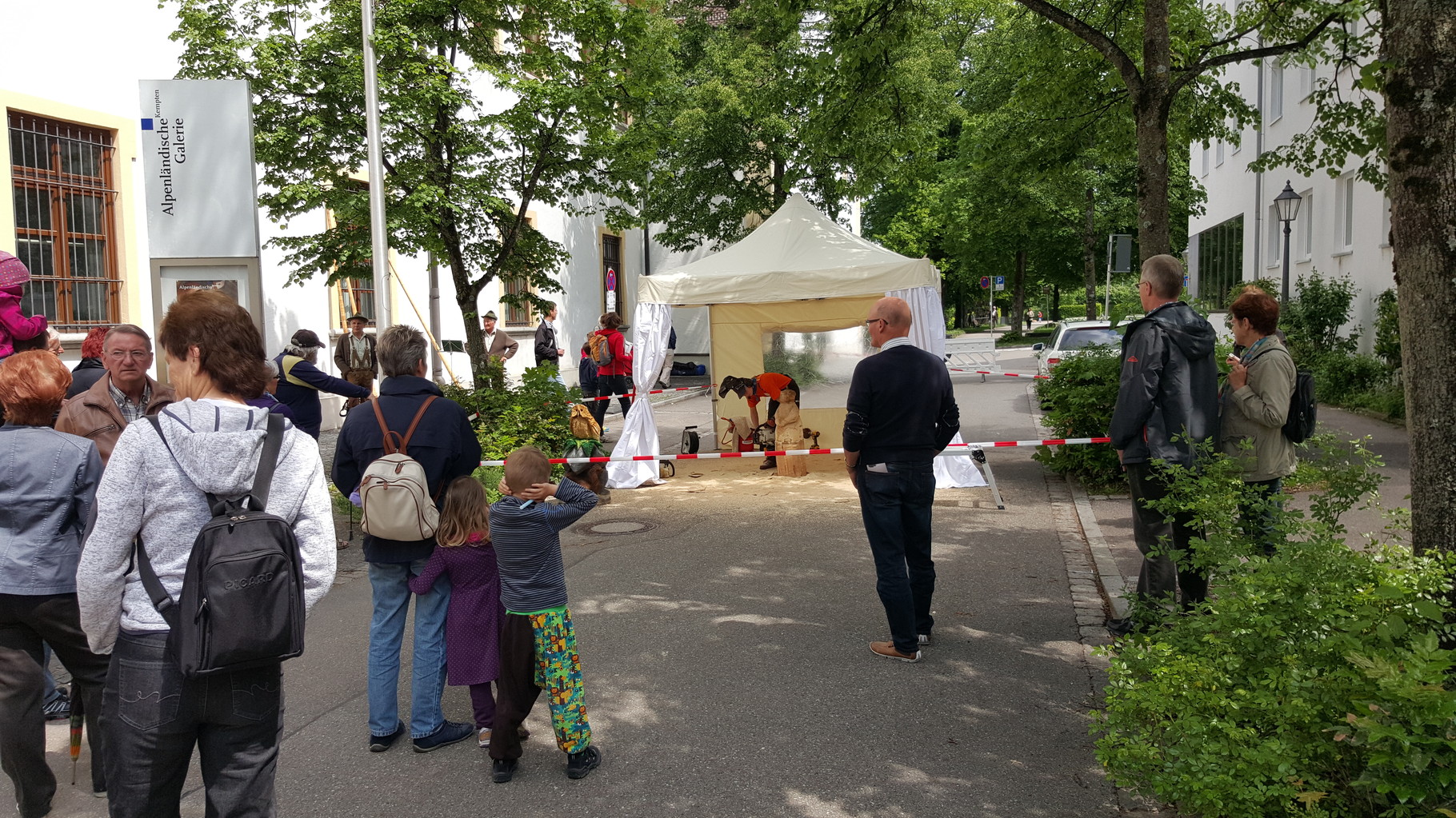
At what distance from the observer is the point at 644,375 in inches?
483

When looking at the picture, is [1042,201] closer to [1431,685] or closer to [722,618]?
[722,618]

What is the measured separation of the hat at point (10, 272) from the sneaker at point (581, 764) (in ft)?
12.5

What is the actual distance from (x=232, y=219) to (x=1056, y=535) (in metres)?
6.63

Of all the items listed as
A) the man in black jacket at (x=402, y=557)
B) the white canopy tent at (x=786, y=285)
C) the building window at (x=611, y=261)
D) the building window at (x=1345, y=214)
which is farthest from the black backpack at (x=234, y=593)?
the building window at (x=611, y=261)

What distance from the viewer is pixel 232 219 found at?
7.57m

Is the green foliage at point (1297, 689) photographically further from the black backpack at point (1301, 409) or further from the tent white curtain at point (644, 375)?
the tent white curtain at point (644, 375)

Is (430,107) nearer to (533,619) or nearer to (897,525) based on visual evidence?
(897,525)

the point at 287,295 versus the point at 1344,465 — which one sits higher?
the point at 287,295

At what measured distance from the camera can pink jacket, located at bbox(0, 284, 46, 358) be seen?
5402 millimetres

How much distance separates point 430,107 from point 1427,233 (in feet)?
32.7

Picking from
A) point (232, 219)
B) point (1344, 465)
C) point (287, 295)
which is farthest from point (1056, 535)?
point (287, 295)

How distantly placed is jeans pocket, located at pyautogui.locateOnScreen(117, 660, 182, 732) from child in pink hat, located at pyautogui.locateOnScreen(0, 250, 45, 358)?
3.65m

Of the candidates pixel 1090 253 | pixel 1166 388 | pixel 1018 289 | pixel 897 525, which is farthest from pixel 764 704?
pixel 1018 289

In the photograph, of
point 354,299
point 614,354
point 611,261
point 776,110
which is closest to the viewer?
point 776,110
